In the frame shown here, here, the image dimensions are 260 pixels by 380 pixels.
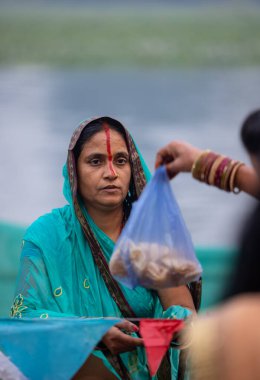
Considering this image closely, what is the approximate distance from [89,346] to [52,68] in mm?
31184

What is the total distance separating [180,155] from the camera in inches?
136

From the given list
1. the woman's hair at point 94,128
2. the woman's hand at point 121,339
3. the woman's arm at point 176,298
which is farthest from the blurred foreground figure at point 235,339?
the woman's hair at point 94,128

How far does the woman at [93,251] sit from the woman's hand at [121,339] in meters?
0.16

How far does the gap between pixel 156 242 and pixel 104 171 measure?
994 millimetres

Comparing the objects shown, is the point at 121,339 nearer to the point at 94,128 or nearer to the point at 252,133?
the point at 94,128

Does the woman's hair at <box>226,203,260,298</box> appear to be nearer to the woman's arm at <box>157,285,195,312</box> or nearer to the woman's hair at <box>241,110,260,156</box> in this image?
the woman's hair at <box>241,110,260,156</box>

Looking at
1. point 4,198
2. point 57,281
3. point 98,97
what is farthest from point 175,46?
point 57,281

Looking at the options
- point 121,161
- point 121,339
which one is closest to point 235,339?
point 121,339

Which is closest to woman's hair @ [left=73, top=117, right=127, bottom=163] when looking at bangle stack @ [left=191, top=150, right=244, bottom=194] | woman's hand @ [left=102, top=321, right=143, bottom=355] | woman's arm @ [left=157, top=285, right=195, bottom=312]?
woman's arm @ [left=157, top=285, right=195, bottom=312]

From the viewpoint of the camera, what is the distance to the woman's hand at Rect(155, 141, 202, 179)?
11.2 feet

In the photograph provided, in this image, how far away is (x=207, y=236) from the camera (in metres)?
10.9

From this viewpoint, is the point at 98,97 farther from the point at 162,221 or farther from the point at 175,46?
the point at 162,221

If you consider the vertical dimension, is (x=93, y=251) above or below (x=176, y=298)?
above

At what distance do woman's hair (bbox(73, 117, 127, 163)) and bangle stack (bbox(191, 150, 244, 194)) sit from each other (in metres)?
1.54
